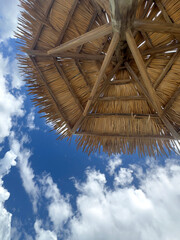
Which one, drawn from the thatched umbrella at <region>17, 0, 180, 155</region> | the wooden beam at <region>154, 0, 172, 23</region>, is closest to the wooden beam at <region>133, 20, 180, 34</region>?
the thatched umbrella at <region>17, 0, 180, 155</region>

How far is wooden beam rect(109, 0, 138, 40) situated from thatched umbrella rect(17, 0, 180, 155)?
760mm

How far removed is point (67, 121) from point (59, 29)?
1641 millimetres

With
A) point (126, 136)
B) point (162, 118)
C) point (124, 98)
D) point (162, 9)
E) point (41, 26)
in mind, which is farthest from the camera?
point (124, 98)

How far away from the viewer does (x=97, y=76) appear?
2.40 metres

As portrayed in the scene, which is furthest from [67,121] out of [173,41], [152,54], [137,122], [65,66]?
[173,41]

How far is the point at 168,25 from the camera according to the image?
4.76ft

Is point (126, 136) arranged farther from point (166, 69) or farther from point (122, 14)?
point (122, 14)

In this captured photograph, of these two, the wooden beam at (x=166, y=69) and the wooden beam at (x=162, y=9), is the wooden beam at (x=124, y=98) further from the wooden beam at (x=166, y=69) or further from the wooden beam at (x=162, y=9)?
the wooden beam at (x=162, y=9)

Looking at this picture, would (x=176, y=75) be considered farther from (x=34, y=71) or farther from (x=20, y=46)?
(x=20, y=46)

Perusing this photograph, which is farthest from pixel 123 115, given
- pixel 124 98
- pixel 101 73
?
pixel 101 73

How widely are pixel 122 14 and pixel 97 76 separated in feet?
3.83

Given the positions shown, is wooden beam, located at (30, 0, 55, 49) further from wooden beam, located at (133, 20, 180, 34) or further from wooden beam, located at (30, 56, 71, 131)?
wooden beam, located at (133, 20, 180, 34)

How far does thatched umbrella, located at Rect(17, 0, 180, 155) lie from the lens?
2.29 m

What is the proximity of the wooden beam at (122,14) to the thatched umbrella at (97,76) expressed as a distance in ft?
2.49
